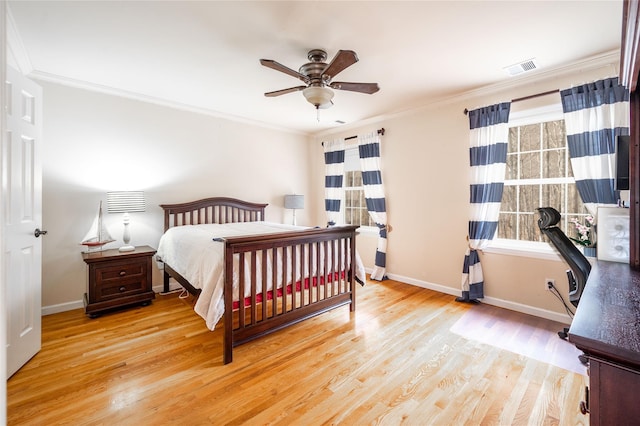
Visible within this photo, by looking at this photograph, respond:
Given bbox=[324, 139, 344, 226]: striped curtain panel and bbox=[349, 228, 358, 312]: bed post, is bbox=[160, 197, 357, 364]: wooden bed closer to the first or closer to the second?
bbox=[349, 228, 358, 312]: bed post

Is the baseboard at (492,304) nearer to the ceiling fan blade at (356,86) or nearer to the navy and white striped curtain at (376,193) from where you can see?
the navy and white striped curtain at (376,193)

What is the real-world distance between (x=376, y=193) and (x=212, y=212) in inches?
96.6

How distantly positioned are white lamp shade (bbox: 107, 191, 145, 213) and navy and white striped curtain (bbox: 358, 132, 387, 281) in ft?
10.0

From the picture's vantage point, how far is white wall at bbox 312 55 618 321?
286cm

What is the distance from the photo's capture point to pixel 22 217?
2016 mm

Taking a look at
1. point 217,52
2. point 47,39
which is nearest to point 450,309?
point 217,52

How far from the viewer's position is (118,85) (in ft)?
10.2

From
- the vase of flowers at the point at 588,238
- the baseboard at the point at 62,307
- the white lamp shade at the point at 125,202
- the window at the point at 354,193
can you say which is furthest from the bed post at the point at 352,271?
the baseboard at the point at 62,307

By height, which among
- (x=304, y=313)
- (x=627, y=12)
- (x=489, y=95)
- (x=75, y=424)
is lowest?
(x=75, y=424)

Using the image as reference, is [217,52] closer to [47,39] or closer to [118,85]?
[47,39]

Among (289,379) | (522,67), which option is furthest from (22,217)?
(522,67)

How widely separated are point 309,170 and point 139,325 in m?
3.67

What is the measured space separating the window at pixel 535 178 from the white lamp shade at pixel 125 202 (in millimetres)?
4226

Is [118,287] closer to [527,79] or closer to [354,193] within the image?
[354,193]
